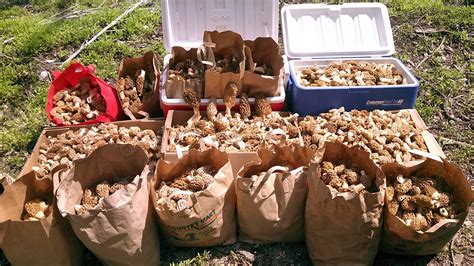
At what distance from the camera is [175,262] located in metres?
2.64

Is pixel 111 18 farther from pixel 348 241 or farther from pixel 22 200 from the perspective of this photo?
pixel 348 241

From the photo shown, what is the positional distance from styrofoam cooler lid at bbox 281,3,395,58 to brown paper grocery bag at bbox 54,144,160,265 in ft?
5.48

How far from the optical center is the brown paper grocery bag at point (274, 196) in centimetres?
240

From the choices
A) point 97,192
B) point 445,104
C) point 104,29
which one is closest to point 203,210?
point 97,192

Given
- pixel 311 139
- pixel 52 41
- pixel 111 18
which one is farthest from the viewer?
pixel 111 18

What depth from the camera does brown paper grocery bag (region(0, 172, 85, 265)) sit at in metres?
2.24

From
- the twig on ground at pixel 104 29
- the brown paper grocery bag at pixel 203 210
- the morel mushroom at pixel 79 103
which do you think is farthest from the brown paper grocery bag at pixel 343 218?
the twig on ground at pixel 104 29

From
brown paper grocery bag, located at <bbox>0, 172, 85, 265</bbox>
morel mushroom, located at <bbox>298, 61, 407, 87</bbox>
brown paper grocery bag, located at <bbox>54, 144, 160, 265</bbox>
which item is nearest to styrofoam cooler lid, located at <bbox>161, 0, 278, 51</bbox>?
morel mushroom, located at <bbox>298, 61, 407, 87</bbox>

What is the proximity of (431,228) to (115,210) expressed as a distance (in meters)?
1.58

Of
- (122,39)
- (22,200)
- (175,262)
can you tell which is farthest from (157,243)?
(122,39)

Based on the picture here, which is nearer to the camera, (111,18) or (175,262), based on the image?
(175,262)

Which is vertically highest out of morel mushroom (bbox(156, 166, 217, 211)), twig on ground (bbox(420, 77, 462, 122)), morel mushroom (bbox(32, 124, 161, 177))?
morel mushroom (bbox(156, 166, 217, 211))

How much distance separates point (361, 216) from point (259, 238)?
68cm

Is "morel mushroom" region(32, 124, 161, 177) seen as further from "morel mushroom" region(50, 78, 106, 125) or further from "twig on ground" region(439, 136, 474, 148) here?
"twig on ground" region(439, 136, 474, 148)
